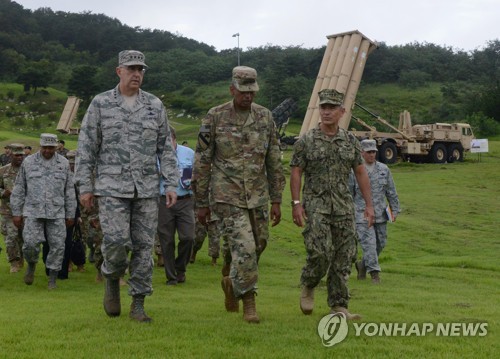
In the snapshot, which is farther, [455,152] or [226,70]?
[226,70]

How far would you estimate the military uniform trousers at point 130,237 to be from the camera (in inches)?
237

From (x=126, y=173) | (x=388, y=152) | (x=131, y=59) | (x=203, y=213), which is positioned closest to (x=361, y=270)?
(x=203, y=213)

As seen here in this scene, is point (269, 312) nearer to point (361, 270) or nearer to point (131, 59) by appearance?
point (131, 59)

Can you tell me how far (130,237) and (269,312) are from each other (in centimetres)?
157

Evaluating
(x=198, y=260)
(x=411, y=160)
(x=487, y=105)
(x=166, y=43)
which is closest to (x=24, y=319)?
(x=198, y=260)

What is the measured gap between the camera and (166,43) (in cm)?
13888

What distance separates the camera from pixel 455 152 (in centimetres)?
4103

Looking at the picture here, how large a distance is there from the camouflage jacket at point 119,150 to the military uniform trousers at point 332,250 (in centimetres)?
136

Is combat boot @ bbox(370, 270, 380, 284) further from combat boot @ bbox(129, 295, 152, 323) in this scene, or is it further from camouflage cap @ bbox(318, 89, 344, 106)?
combat boot @ bbox(129, 295, 152, 323)

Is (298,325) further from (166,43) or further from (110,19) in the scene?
(110,19)

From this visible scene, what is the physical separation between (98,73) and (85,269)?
71041mm

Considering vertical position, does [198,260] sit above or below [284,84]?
below

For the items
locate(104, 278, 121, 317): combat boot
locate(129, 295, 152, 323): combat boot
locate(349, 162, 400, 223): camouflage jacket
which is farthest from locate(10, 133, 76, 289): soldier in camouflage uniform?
locate(349, 162, 400, 223): camouflage jacket

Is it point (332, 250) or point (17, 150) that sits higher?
point (17, 150)
